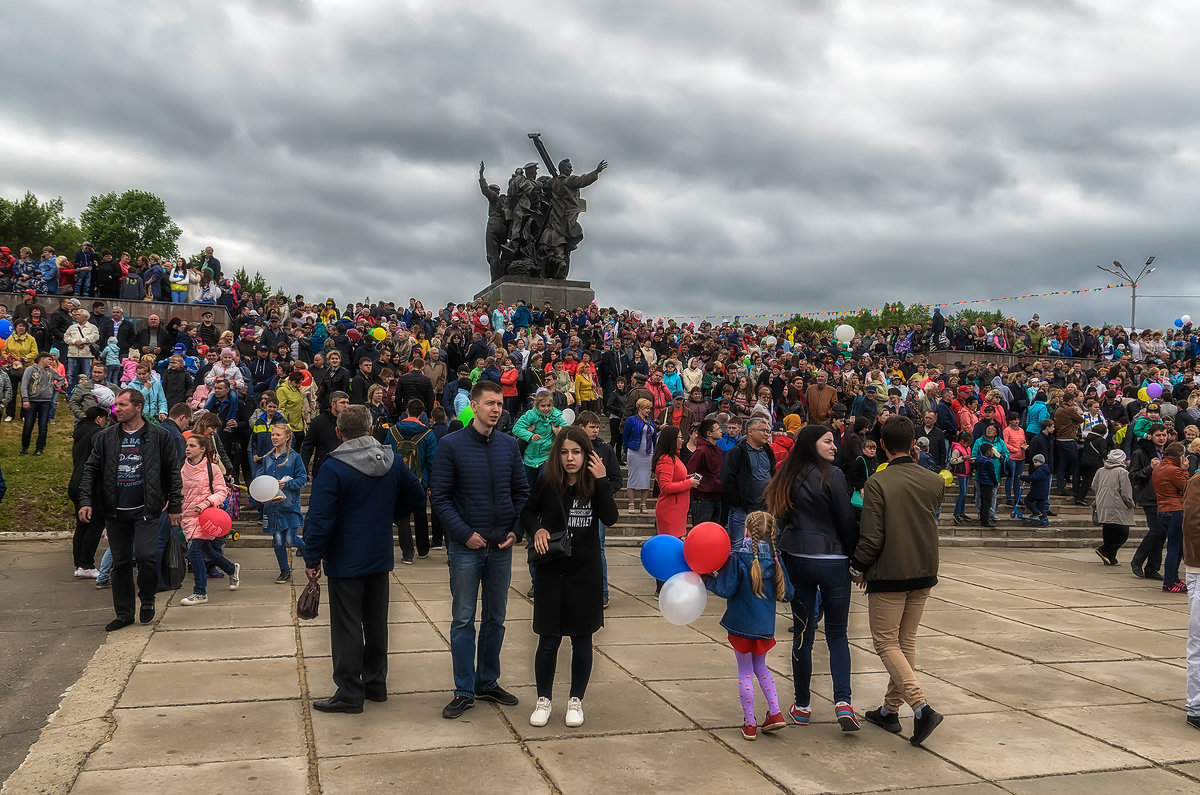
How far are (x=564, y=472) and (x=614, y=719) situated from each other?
1437 millimetres

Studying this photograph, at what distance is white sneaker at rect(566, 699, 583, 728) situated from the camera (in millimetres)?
4859

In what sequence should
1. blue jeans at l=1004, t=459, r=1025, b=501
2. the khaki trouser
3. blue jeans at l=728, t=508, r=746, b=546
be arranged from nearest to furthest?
1. the khaki trouser
2. blue jeans at l=728, t=508, r=746, b=546
3. blue jeans at l=1004, t=459, r=1025, b=501

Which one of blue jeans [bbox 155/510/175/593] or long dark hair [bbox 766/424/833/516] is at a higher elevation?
long dark hair [bbox 766/424/833/516]

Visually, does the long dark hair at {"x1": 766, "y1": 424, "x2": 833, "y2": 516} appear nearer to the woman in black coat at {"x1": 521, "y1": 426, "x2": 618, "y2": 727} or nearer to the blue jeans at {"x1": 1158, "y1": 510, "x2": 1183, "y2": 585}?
the woman in black coat at {"x1": 521, "y1": 426, "x2": 618, "y2": 727}

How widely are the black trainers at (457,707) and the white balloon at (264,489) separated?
13.2ft

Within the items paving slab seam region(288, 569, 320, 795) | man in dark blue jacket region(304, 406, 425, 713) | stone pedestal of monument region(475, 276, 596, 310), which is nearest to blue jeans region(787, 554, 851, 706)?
man in dark blue jacket region(304, 406, 425, 713)

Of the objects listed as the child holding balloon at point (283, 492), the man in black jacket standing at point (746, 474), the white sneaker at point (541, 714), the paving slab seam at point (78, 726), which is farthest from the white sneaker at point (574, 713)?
the child holding balloon at point (283, 492)

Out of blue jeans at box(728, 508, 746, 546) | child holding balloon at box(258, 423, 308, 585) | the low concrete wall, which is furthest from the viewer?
the low concrete wall

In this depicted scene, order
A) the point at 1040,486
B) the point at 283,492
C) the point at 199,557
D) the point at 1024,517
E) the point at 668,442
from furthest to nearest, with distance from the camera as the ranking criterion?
the point at 1024,517, the point at 1040,486, the point at 283,492, the point at 668,442, the point at 199,557

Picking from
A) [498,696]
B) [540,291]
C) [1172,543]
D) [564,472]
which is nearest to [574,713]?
[498,696]

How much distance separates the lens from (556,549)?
15.8ft

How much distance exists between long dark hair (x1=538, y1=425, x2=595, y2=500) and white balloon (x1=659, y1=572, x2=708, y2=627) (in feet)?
2.22

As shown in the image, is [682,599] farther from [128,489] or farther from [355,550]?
[128,489]

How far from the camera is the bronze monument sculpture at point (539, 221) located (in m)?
29.5
